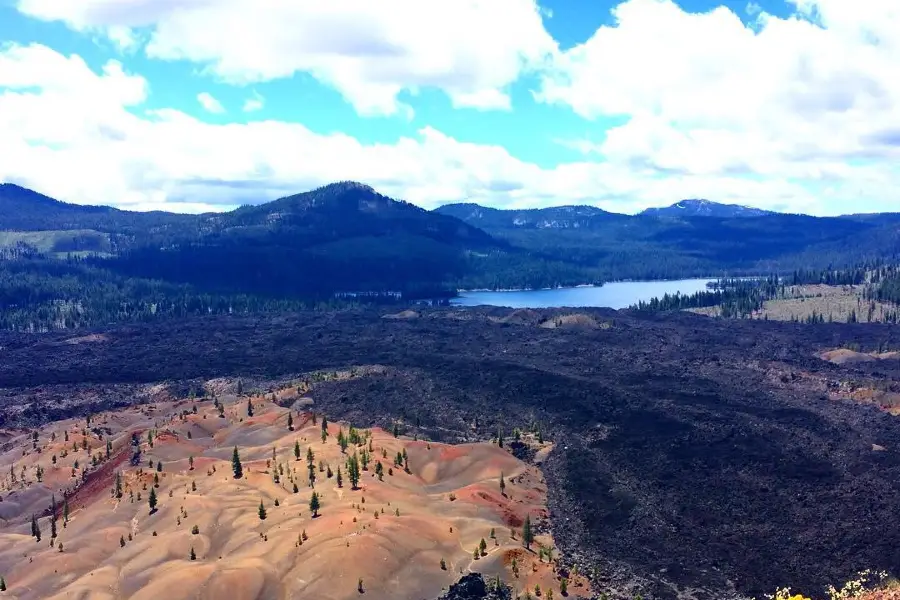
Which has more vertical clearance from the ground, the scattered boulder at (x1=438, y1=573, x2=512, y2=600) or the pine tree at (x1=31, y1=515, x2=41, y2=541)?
the scattered boulder at (x1=438, y1=573, x2=512, y2=600)

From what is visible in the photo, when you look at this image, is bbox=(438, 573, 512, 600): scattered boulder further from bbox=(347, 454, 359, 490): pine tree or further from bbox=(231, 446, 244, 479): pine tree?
bbox=(231, 446, 244, 479): pine tree

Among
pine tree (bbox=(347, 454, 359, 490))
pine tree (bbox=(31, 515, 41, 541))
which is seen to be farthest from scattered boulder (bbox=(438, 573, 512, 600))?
pine tree (bbox=(31, 515, 41, 541))

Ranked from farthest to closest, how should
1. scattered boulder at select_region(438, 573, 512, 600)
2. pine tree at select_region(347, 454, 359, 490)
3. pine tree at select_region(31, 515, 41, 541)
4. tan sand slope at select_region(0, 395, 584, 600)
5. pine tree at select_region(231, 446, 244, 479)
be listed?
pine tree at select_region(231, 446, 244, 479)
pine tree at select_region(347, 454, 359, 490)
pine tree at select_region(31, 515, 41, 541)
tan sand slope at select_region(0, 395, 584, 600)
scattered boulder at select_region(438, 573, 512, 600)

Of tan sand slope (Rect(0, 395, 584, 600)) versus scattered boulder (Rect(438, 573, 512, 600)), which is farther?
tan sand slope (Rect(0, 395, 584, 600))

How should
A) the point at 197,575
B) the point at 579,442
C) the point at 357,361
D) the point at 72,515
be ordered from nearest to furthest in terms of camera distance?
the point at 197,575 → the point at 72,515 → the point at 579,442 → the point at 357,361

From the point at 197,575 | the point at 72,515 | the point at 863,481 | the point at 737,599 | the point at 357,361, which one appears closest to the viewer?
the point at 197,575

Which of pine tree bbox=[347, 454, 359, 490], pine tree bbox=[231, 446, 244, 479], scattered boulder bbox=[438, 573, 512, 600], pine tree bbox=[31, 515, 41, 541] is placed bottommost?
pine tree bbox=[31, 515, 41, 541]

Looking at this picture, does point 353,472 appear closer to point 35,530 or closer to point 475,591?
point 475,591

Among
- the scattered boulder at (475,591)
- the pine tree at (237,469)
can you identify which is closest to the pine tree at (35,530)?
the pine tree at (237,469)

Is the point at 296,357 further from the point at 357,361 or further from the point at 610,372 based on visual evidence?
the point at 610,372

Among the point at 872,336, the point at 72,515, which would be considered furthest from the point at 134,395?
the point at 872,336

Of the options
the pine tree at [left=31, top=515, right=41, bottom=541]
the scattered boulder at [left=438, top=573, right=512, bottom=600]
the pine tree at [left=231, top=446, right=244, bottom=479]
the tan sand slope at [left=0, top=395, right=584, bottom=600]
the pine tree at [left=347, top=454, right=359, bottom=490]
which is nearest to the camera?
the scattered boulder at [left=438, top=573, right=512, bottom=600]
